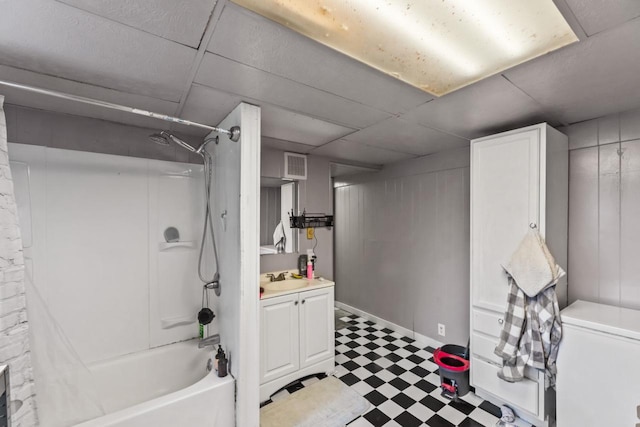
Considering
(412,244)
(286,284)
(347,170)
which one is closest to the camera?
(286,284)

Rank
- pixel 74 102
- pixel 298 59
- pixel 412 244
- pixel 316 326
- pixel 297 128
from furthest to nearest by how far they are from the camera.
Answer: pixel 412 244 < pixel 316 326 < pixel 297 128 < pixel 74 102 < pixel 298 59

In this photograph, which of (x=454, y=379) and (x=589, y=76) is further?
(x=454, y=379)

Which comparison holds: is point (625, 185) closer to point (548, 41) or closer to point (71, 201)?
point (548, 41)

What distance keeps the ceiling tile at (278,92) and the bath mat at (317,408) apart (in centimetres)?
220

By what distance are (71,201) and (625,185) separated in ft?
12.6

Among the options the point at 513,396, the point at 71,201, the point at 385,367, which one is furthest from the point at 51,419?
the point at 513,396

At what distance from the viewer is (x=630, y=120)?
5.85ft

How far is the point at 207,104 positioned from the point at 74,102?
82 centimetres

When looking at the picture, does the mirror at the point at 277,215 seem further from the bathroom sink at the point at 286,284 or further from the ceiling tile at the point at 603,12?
the ceiling tile at the point at 603,12

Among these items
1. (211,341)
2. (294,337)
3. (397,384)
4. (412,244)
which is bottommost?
(397,384)

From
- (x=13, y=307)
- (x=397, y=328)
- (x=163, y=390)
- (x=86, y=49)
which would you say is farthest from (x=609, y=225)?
(x=13, y=307)

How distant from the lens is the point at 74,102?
5.37 ft

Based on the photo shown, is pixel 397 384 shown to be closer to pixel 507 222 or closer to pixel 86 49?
pixel 507 222

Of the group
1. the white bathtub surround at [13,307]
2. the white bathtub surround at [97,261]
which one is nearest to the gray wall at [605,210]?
the white bathtub surround at [97,261]
